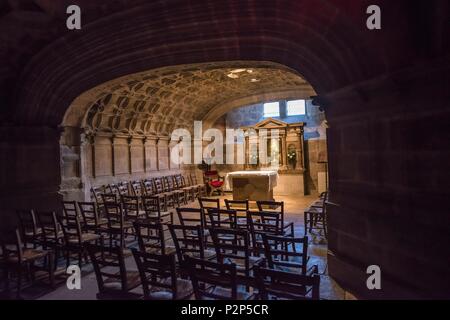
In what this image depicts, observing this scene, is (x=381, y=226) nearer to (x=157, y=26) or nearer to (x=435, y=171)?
(x=435, y=171)

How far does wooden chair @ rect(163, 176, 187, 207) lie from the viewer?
11.0 meters

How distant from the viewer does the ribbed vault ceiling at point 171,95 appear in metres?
8.92

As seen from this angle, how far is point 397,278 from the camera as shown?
3238mm

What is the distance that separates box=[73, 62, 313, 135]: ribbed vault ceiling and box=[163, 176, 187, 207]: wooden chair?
182 centimetres

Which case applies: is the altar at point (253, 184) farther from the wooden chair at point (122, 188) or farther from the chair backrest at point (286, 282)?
the chair backrest at point (286, 282)

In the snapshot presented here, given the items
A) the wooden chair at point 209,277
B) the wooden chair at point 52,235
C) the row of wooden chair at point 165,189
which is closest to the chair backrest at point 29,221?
the wooden chair at point 52,235

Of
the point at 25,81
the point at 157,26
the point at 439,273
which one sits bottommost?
the point at 439,273

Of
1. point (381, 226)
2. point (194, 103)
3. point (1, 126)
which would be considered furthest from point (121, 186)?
point (381, 226)

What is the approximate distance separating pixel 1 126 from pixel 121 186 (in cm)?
379

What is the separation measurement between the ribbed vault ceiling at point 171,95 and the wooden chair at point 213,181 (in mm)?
2256

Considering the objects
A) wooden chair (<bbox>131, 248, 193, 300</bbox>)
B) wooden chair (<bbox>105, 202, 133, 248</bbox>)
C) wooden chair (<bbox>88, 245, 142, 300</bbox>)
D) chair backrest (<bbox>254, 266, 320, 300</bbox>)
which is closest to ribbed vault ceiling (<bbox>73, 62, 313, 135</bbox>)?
wooden chair (<bbox>105, 202, 133, 248</bbox>)

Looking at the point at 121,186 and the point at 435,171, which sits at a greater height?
the point at 435,171

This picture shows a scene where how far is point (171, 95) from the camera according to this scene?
1090 centimetres

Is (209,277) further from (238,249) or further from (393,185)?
(393,185)
